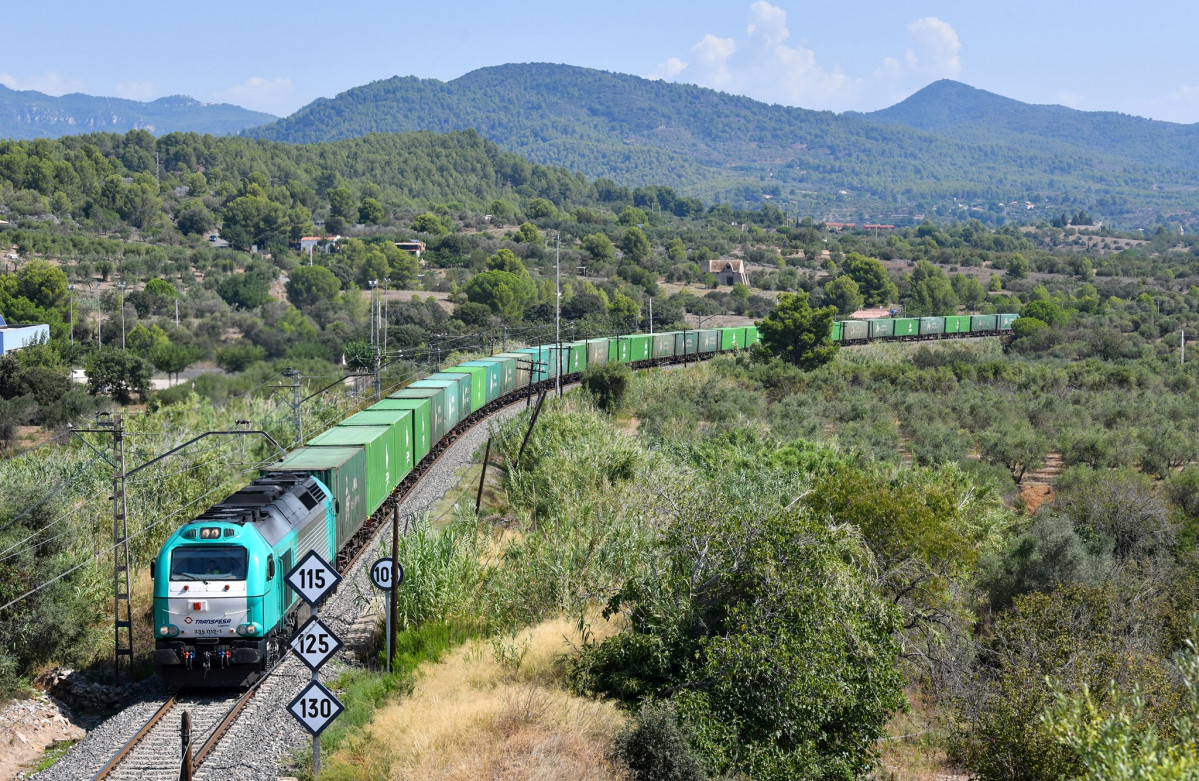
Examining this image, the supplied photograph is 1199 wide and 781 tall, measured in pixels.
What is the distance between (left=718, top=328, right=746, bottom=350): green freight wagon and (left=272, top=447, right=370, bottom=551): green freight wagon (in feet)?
170

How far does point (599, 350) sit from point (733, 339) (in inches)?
776

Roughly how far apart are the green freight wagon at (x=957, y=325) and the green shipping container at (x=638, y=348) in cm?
3850

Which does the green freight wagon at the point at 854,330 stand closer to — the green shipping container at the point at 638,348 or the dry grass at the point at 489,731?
the green shipping container at the point at 638,348

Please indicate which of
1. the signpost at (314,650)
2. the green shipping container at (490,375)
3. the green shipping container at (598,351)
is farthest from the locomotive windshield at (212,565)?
the green shipping container at (598,351)

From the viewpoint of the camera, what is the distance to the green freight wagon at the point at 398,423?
94.0 ft

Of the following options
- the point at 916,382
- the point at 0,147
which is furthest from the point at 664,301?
the point at 0,147

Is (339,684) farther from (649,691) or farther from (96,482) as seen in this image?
(96,482)

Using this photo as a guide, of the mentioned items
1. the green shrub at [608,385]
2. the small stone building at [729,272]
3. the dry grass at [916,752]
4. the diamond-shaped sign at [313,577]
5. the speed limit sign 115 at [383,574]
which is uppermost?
the small stone building at [729,272]

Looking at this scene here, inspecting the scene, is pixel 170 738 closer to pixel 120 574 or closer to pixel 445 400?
pixel 120 574

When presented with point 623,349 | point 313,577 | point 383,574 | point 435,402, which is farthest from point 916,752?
point 623,349

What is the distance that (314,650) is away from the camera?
42.4 ft

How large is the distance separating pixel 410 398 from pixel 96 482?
964 cm

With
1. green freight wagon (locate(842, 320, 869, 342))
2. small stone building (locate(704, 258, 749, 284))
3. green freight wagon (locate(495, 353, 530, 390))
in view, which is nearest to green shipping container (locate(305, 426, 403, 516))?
green freight wagon (locate(495, 353, 530, 390))

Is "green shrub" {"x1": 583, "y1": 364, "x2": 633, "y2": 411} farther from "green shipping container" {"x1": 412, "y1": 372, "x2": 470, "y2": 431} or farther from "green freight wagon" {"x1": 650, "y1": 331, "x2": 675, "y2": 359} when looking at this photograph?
"green freight wagon" {"x1": 650, "y1": 331, "x2": 675, "y2": 359}
